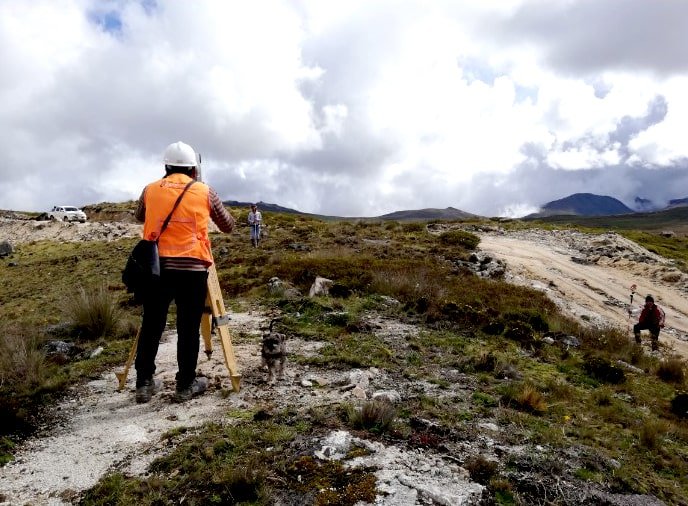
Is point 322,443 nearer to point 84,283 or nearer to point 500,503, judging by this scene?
point 500,503

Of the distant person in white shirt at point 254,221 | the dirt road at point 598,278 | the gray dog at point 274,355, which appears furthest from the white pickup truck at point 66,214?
the gray dog at point 274,355

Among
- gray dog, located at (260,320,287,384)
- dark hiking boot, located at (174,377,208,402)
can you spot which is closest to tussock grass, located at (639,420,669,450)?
gray dog, located at (260,320,287,384)

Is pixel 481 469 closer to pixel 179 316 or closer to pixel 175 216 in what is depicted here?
pixel 179 316

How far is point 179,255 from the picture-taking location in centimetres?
522

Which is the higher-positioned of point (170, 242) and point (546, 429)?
point (170, 242)

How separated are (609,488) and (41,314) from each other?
51.1 ft

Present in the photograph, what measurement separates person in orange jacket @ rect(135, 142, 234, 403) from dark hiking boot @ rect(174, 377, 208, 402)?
11 mm

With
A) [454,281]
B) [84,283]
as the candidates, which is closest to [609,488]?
[454,281]

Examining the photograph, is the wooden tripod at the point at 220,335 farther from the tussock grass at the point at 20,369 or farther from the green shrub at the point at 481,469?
the green shrub at the point at 481,469

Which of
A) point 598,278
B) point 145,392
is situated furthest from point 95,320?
point 598,278

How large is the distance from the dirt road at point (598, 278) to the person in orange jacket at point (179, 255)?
14494 millimetres

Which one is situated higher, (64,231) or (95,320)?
(64,231)

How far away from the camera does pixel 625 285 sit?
76.6ft

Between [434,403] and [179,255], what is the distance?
3300mm
